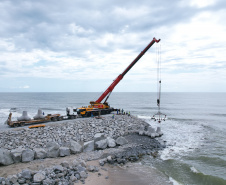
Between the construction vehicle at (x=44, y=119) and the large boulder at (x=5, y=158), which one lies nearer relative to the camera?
the large boulder at (x=5, y=158)

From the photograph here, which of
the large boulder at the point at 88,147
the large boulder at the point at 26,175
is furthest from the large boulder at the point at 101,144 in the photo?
the large boulder at the point at 26,175

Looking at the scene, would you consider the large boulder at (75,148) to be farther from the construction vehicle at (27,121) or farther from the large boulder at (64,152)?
the construction vehicle at (27,121)

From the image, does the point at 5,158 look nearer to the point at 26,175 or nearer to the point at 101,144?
the point at 26,175

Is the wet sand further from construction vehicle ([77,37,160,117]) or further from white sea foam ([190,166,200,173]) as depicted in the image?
construction vehicle ([77,37,160,117])

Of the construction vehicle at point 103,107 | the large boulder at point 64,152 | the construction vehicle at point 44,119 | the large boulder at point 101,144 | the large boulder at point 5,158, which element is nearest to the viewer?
the large boulder at point 5,158

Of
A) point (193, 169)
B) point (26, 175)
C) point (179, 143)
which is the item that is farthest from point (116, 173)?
point (179, 143)

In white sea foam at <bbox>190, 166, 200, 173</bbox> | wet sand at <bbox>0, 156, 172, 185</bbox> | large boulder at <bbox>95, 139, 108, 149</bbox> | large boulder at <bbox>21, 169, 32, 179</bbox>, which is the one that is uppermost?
large boulder at <bbox>95, 139, 108, 149</bbox>

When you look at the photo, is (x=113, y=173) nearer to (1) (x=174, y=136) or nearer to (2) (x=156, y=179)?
(2) (x=156, y=179)

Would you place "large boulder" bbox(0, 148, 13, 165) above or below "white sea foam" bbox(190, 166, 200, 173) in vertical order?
above

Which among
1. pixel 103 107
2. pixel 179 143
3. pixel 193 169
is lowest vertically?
pixel 193 169

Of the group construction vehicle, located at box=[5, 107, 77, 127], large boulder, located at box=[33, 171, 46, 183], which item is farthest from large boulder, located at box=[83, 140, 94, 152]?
construction vehicle, located at box=[5, 107, 77, 127]

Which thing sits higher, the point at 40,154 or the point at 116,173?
the point at 40,154

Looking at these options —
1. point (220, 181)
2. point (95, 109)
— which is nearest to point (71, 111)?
point (95, 109)

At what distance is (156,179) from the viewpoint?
39.8 feet
